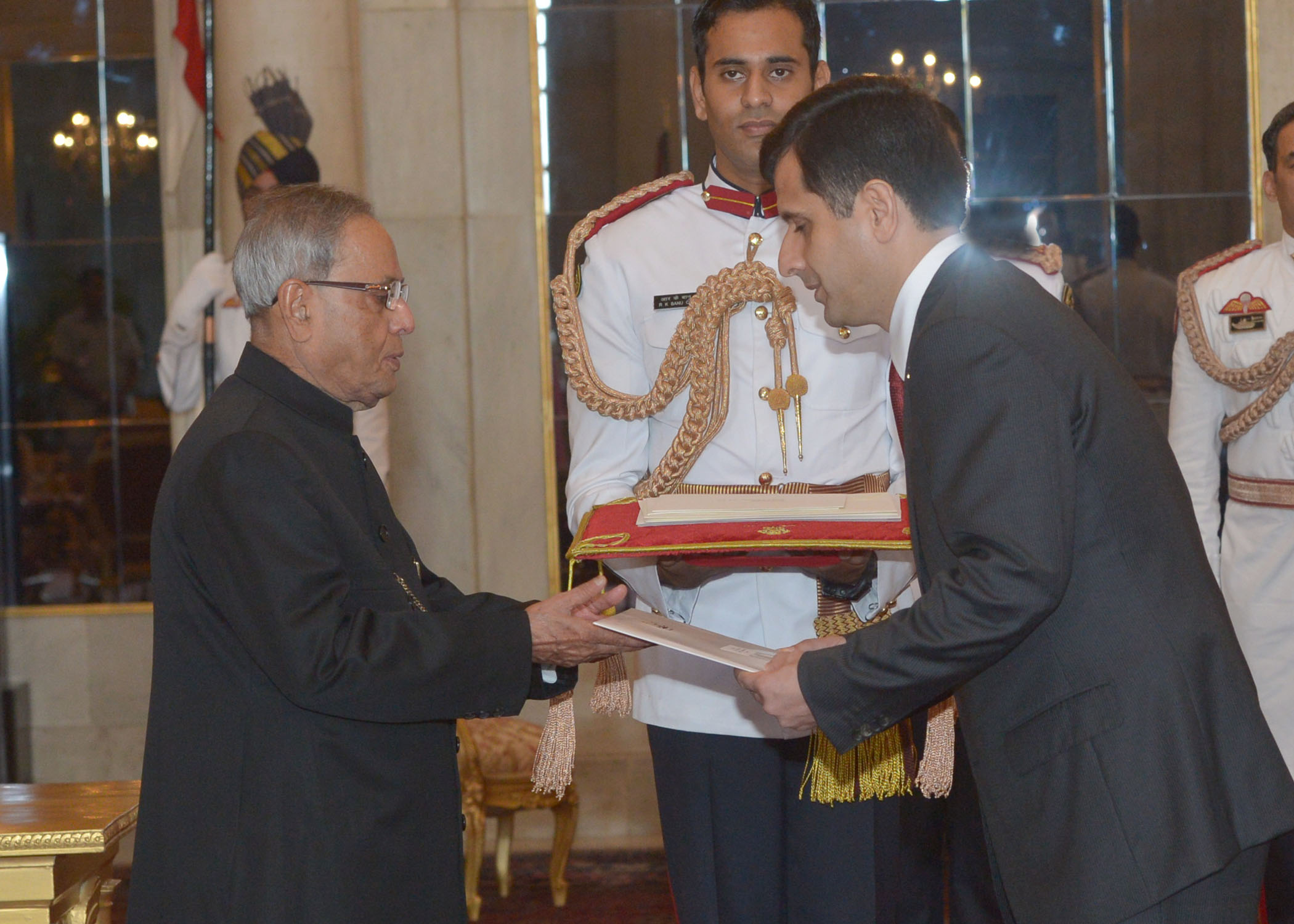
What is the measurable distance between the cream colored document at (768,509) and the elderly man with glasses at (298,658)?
32 centimetres

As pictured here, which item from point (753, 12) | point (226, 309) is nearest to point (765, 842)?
point (753, 12)

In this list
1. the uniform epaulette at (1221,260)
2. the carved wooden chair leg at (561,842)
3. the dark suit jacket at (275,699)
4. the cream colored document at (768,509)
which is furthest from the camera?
the carved wooden chair leg at (561,842)

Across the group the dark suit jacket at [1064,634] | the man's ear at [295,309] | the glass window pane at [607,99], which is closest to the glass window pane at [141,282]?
the glass window pane at [607,99]

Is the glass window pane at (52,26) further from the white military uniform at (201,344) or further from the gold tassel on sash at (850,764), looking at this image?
the gold tassel on sash at (850,764)

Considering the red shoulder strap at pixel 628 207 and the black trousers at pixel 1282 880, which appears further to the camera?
the black trousers at pixel 1282 880

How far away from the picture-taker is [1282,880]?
363cm

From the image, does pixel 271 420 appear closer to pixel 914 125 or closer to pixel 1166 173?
pixel 914 125

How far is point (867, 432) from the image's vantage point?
259cm

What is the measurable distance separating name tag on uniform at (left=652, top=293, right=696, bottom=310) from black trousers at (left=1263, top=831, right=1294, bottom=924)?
7.42 feet

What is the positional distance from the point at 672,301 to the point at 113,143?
4119mm

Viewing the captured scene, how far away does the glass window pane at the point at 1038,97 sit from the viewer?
534 cm

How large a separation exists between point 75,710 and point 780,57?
425 cm

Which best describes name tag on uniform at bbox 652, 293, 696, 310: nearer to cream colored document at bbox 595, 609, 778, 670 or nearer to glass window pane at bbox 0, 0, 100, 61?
cream colored document at bbox 595, 609, 778, 670

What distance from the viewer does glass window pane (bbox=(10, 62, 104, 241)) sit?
19.3 ft
